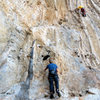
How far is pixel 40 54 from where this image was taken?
6.23 meters

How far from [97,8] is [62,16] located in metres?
4.55

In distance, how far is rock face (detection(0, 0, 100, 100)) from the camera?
16.5 ft

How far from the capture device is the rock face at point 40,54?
502cm

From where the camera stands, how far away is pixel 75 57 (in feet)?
23.5

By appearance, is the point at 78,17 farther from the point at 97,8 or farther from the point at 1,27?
the point at 1,27

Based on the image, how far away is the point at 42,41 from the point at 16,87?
2.98m

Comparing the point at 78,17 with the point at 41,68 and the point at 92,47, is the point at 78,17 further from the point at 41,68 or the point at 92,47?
the point at 41,68

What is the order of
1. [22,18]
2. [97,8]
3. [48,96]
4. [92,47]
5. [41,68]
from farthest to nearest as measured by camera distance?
1. [97,8]
2. [92,47]
3. [22,18]
4. [41,68]
5. [48,96]

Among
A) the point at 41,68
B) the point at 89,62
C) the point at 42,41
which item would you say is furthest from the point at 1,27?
the point at 89,62

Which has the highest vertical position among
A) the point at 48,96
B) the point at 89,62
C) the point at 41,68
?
the point at 89,62

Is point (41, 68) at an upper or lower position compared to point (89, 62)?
lower

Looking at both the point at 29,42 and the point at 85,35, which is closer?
the point at 29,42

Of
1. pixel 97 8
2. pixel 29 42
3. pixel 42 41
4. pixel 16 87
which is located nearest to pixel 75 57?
pixel 42 41

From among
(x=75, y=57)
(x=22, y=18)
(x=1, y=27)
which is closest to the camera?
(x=1, y=27)
